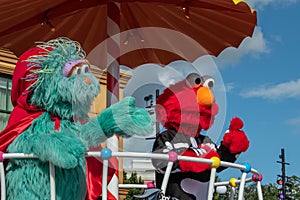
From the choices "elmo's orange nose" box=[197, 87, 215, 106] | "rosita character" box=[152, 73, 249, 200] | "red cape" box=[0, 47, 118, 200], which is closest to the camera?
"red cape" box=[0, 47, 118, 200]

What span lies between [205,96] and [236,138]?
0.38 m

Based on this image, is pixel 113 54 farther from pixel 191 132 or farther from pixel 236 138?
pixel 236 138

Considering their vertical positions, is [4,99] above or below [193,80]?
above

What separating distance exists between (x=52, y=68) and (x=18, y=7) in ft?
2.16

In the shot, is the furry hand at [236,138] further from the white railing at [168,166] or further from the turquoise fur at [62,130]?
the turquoise fur at [62,130]

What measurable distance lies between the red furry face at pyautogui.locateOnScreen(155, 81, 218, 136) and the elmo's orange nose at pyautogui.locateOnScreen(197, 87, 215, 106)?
29mm

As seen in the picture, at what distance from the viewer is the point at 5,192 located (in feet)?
10.3

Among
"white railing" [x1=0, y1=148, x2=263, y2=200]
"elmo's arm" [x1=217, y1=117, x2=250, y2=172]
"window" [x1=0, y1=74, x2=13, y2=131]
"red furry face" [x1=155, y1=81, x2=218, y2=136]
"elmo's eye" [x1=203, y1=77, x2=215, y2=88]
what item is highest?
"window" [x1=0, y1=74, x2=13, y2=131]

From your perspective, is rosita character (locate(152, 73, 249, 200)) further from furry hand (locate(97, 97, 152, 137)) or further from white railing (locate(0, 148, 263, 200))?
furry hand (locate(97, 97, 152, 137))

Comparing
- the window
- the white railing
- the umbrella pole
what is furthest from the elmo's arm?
the window

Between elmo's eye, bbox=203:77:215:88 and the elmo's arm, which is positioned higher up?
elmo's eye, bbox=203:77:215:88

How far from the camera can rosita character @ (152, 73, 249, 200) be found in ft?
12.2

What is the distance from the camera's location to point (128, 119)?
2.97 metres

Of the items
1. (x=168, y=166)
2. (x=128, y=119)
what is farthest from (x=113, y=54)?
(x=168, y=166)
